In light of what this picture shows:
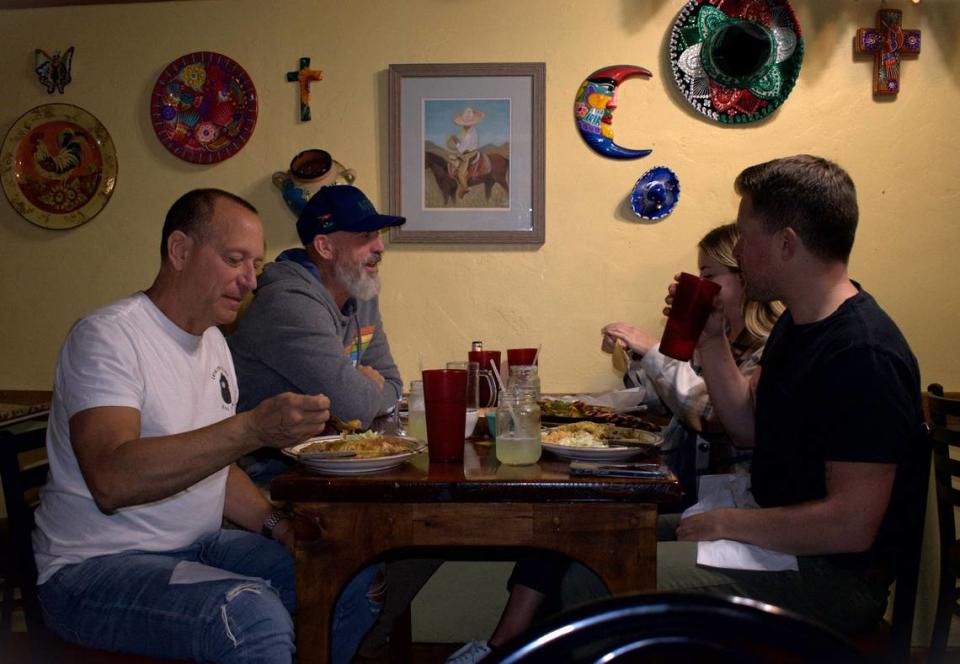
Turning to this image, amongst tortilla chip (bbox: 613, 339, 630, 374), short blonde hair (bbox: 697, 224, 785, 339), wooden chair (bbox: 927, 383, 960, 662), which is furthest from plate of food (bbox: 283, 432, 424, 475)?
tortilla chip (bbox: 613, 339, 630, 374)

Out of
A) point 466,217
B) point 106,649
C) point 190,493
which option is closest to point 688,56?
point 466,217

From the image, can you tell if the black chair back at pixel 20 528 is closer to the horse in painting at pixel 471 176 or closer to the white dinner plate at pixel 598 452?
the white dinner plate at pixel 598 452

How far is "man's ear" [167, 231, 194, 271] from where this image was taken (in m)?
1.81

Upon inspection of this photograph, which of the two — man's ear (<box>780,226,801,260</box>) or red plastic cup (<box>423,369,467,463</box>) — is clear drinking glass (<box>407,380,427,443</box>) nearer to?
red plastic cup (<box>423,369,467,463</box>)

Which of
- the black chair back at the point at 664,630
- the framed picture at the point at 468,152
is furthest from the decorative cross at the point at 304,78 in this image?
the black chair back at the point at 664,630

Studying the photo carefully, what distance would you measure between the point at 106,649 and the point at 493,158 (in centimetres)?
236

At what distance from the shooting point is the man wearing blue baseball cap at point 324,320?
2.28 meters

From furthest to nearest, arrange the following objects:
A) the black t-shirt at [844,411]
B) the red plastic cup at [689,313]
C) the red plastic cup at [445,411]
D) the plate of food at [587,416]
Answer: the plate of food at [587,416], the red plastic cup at [689,313], the red plastic cup at [445,411], the black t-shirt at [844,411]

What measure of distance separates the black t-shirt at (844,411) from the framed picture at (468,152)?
171 cm

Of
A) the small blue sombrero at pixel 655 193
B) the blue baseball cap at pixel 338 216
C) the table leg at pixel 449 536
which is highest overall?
the small blue sombrero at pixel 655 193

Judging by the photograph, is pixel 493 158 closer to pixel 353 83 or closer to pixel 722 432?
pixel 353 83

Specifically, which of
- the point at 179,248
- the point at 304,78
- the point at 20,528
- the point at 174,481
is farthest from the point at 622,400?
the point at 304,78

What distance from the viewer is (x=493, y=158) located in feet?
11.0

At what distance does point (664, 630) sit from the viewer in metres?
0.65
